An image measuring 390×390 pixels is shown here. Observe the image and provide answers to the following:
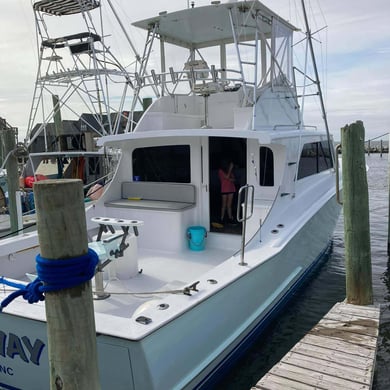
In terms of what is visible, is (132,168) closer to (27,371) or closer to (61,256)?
(27,371)

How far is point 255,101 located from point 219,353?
3.55 metres

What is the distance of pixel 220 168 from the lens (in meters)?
6.27

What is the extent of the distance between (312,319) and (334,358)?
195cm

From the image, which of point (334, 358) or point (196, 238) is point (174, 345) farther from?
point (196, 238)

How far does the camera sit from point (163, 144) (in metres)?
6.41

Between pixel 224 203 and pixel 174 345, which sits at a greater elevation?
pixel 224 203

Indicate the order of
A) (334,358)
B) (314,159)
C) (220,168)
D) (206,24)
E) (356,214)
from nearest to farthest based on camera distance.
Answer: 1. (334,358)
2. (356,214)
3. (220,168)
4. (206,24)
5. (314,159)

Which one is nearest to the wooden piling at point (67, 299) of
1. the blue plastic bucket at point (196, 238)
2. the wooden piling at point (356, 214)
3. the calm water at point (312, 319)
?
the calm water at point (312, 319)

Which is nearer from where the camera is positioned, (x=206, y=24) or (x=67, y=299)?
(x=67, y=299)

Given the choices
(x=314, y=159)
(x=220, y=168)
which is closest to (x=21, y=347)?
(x=220, y=168)

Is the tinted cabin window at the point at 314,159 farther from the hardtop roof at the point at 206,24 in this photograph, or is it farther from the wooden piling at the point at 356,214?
the hardtop roof at the point at 206,24

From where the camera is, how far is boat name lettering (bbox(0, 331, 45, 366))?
3.08 m

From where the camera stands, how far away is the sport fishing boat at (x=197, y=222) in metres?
3.11

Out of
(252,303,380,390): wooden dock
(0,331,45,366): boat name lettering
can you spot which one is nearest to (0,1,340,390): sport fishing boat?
(0,331,45,366): boat name lettering
